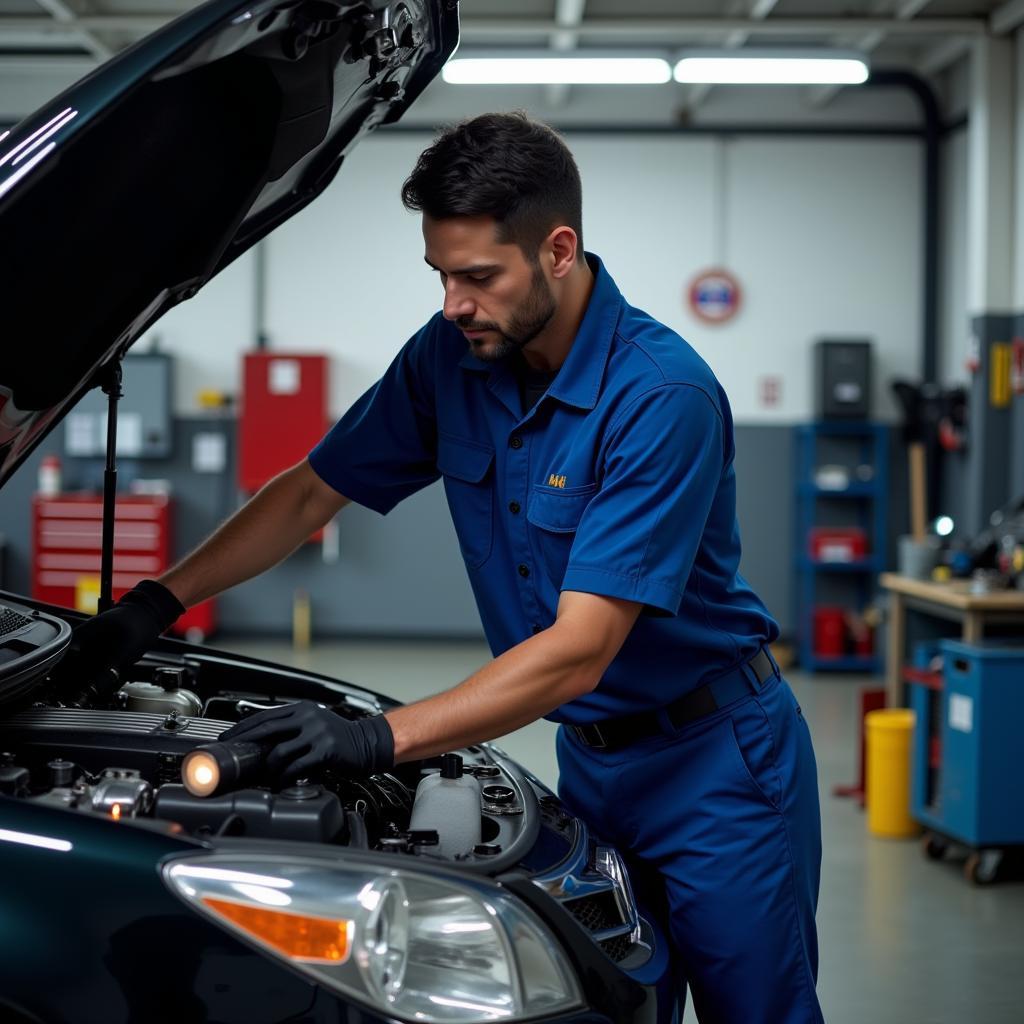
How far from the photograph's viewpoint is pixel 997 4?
19.7 feet

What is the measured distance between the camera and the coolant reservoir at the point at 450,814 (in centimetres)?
129

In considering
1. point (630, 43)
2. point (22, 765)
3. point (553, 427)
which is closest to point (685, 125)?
point (630, 43)

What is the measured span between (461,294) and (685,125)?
620 centimetres

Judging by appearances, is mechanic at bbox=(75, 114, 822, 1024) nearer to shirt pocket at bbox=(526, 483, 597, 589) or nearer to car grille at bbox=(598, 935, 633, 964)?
shirt pocket at bbox=(526, 483, 597, 589)

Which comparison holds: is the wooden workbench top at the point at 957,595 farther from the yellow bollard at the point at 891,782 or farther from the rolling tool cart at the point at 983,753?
the yellow bollard at the point at 891,782

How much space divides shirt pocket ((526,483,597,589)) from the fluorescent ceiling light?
4.78 m

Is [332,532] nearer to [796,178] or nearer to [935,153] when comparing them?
[796,178]

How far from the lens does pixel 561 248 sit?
60.6 inches

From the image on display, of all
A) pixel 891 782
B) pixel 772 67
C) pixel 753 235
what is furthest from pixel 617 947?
pixel 753 235

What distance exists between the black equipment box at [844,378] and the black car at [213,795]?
18.3 ft

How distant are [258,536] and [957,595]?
2589 millimetres

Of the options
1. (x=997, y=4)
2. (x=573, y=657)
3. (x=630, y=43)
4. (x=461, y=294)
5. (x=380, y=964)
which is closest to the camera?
(x=380, y=964)

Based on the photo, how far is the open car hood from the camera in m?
1.16

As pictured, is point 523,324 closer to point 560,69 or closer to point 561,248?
point 561,248
